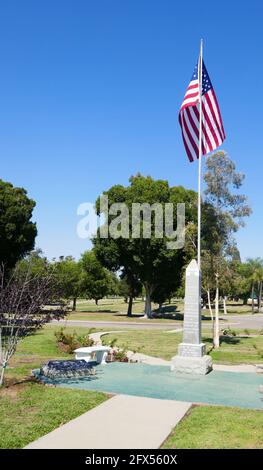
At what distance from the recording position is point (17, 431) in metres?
8.88

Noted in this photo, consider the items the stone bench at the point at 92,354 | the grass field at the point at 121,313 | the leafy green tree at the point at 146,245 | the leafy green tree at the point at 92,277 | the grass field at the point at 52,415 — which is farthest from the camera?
the leafy green tree at the point at 92,277

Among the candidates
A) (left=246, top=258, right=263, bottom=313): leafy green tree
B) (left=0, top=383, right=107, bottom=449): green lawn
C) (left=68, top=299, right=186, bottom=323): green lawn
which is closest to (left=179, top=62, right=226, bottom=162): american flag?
(left=0, top=383, right=107, bottom=449): green lawn

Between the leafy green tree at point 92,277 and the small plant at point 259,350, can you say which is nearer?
the small plant at point 259,350

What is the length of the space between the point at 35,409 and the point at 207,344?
57.1ft

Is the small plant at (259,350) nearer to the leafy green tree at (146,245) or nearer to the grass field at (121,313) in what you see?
the leafy green tree at (146,245)

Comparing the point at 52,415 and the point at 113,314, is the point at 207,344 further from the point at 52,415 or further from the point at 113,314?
the point at 113,314

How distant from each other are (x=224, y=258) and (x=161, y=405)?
14738mm

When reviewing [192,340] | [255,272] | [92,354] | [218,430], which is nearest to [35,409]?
[218,430]

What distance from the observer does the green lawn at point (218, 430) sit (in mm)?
8422

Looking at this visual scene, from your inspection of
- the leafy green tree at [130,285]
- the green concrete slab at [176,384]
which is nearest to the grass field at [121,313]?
the leafy green tree at [130,285]

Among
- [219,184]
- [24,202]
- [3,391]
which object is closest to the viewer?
[3,391]

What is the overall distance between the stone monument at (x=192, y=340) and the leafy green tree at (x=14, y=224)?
88.7ft
